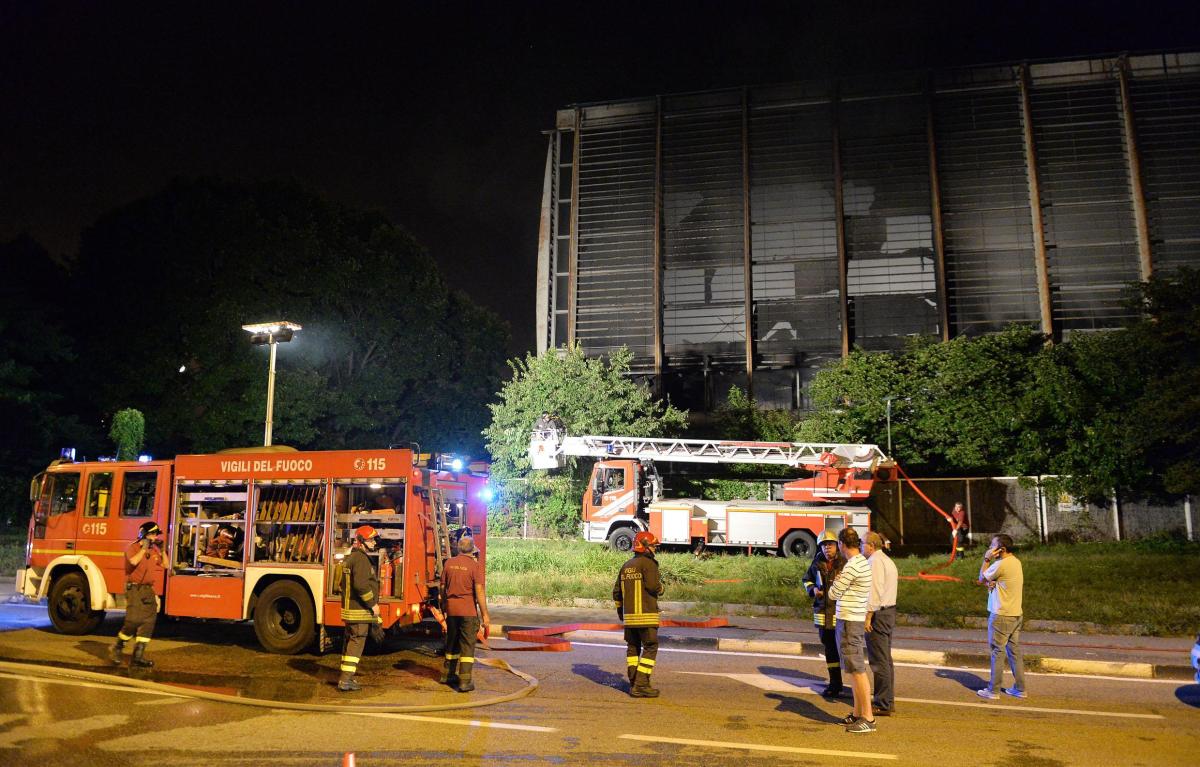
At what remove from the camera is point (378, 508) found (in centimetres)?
1106

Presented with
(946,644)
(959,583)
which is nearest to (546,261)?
(959,583)

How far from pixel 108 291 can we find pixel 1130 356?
1413 inches

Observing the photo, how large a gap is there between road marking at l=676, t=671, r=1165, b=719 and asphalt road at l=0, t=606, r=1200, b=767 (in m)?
0.04

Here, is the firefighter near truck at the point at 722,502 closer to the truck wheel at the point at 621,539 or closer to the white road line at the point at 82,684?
the truck wheel at the point at 621,539

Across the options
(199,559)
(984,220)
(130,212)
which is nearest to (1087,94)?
(984,220)

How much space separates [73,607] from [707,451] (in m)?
16.0

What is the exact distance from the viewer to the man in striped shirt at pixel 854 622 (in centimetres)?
736

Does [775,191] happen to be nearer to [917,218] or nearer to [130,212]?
[917,218]

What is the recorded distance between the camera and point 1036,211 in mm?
31688

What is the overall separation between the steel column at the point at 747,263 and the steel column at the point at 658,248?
3.46m

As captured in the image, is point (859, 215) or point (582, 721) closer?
point (582, 721)

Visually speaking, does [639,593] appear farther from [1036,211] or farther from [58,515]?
[1036,211]

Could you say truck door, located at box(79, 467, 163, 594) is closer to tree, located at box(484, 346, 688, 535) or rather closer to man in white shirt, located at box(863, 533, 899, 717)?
man in white shirt, located at box(863, 533, 899, 717)

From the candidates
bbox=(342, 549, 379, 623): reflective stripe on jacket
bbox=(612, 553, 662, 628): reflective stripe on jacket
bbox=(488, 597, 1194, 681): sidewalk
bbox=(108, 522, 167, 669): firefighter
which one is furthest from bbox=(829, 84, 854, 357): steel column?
bbox=(108, 522, 167, 669): firefighter
